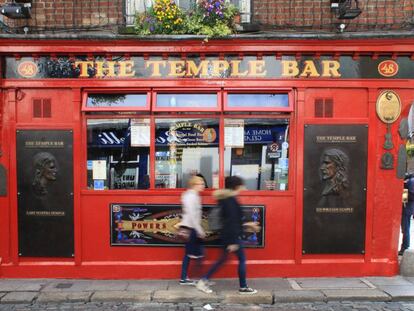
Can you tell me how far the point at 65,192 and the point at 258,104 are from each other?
10.6 ft

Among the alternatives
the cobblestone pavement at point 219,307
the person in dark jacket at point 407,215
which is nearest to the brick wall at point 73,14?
the cobblestone pavement at point 219,307

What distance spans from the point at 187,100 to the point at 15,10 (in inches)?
111

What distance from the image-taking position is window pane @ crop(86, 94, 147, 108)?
734 cm

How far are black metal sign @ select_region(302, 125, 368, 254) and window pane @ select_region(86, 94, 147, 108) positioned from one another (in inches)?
103

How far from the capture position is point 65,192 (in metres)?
7.34

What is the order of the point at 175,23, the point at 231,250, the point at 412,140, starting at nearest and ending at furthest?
the point at 231,250
the point at 175,23
the point at 412,140

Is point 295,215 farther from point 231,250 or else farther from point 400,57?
point 400,57

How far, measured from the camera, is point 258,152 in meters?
7.54

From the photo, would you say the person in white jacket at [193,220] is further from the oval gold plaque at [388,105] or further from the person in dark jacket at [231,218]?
the oval gold plaque at [388,105]

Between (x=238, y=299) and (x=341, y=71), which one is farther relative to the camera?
(x=341, y=71)

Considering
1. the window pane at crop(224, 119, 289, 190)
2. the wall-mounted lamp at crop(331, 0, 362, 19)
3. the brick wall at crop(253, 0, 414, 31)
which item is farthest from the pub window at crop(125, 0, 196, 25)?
the wall-mounted lamp at crop(331, 0, 362, 19)

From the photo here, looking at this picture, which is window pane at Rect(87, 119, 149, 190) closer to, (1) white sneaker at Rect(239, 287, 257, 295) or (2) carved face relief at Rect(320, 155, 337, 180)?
(1) white sneaker at Rect(239, 287, 257, 295)

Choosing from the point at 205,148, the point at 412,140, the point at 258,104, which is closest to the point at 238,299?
the point at 205,148

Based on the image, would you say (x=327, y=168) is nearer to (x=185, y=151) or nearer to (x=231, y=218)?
(x=231, y=218)
